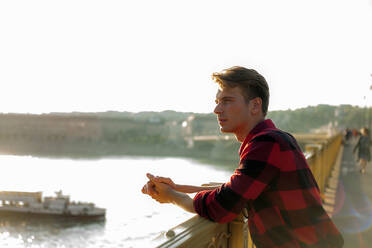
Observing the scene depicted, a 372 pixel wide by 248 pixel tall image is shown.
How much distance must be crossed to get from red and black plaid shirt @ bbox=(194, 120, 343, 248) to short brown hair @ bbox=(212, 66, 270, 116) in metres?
0.16

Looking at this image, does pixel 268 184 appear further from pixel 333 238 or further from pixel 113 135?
pixel 113 135

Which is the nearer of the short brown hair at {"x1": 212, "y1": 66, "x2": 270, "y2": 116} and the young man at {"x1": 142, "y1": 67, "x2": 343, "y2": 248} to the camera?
the young man at {"x1": 142, "y1": 67, "x2": 343, "y2": 248}

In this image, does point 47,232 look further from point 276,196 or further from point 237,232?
point 276,196

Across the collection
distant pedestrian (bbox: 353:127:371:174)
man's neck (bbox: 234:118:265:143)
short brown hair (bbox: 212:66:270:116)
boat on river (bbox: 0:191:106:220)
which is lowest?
boat on river (bbox: 0:191:106:220)

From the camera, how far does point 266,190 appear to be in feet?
4.77

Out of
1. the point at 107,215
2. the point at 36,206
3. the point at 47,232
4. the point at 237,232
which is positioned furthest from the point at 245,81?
the point at 36,206

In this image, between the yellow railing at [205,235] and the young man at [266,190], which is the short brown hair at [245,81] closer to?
the young man at [266,190]

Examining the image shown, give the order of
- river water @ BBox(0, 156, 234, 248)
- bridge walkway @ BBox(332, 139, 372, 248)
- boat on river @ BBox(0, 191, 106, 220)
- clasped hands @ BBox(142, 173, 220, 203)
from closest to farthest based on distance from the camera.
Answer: clasped hands @ BBox(142, 173, 220, 203) → bridge walkway @ BBox(332, 139, 372, 248) → river water @ BBox(0, 156, 234, 248) → boat on river @ BBox(0, 191, 106, 220)

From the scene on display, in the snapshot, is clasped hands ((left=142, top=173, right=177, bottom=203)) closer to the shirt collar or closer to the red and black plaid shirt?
the red and black plaid shirt

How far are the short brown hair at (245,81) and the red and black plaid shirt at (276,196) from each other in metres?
0.16

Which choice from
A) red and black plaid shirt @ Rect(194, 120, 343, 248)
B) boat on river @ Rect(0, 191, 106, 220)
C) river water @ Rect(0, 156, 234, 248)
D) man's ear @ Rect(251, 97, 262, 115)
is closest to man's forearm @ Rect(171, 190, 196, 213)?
red and black plaid shirt @ Rect(194, 120, 343, 248)

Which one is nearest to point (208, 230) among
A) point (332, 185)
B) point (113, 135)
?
point (332, 185)

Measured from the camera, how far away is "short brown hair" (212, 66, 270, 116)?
1.55 metres

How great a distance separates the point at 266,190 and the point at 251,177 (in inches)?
3.5
